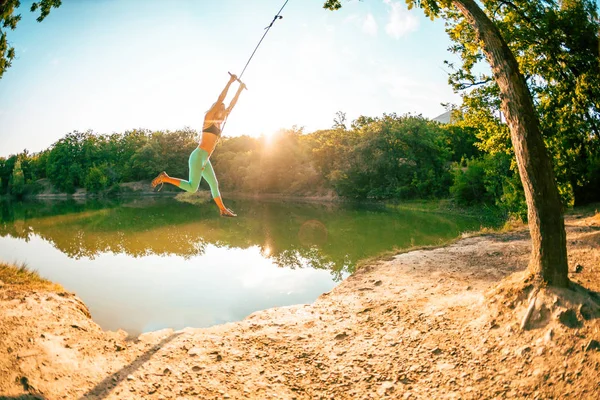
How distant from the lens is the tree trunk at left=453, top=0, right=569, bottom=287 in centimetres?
391

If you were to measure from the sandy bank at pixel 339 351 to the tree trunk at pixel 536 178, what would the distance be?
356mm

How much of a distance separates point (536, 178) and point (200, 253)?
531 inches

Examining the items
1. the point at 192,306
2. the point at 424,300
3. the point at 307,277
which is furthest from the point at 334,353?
the point at 307,277

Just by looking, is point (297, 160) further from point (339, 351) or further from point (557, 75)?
point (339, 351)

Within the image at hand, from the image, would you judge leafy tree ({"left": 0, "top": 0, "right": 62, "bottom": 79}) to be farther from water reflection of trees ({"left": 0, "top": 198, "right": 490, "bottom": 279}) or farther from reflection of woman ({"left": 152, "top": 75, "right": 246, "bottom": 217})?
water reflection of trees ({"left": 0, "top": 198, "right": 490, "bottom": 279})

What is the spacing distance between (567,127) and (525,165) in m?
9.99

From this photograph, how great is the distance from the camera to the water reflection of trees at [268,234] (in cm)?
1434

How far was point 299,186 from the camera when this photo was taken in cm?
4494

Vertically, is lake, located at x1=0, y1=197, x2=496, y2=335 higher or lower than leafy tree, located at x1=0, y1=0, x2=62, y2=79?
lower

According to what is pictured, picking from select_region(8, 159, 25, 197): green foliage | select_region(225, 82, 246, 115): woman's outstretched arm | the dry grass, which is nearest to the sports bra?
select_region(225, 82, 246, 115): woman's outstretched arm

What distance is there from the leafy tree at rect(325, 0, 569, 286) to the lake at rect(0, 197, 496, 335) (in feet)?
18.7

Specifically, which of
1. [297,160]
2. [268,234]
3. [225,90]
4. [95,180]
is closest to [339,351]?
[225,90]

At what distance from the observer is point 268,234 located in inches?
773

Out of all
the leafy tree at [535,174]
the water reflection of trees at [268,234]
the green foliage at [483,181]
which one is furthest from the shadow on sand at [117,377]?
the green foliage at [483,181]
